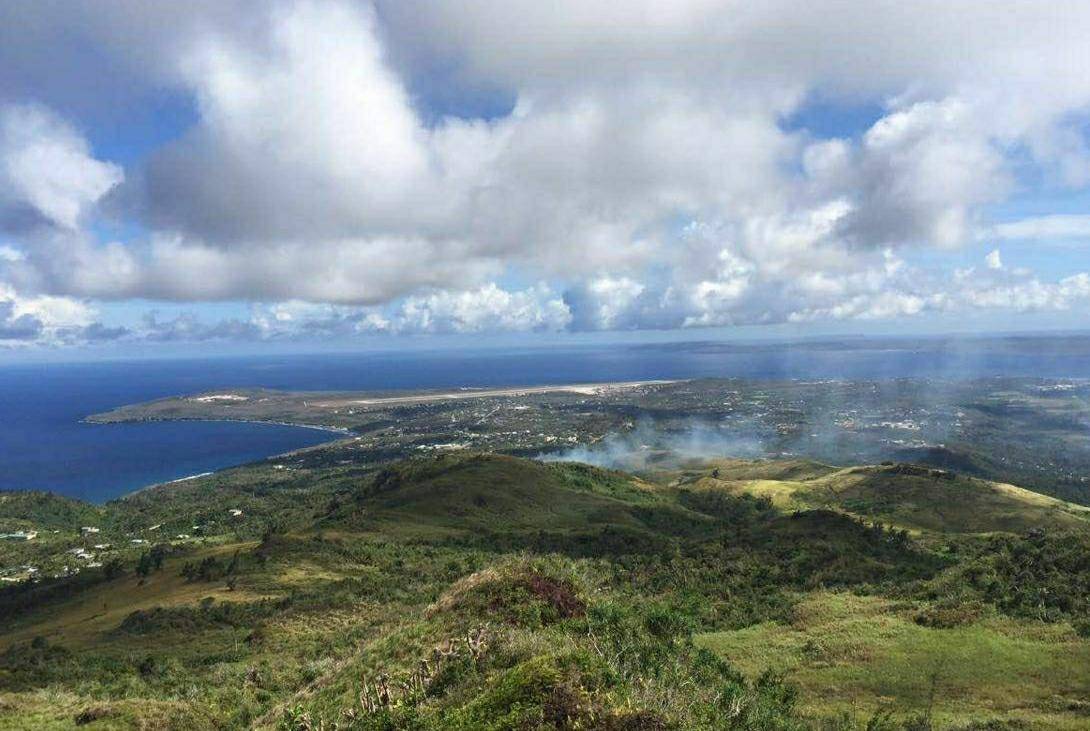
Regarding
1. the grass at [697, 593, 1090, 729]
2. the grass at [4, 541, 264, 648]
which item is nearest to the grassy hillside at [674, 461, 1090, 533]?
the grass at [697, 593, 1090, 729]

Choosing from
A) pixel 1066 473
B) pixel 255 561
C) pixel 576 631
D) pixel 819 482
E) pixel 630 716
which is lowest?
pixel 1066 473

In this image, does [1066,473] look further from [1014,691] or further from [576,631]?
[576,631]

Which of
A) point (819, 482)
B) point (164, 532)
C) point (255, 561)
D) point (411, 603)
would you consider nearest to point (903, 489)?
point (819, 482)

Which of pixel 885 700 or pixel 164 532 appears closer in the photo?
pixel 885 700

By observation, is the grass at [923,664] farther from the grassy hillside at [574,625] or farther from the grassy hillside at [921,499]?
the grassy hillside at [921,499]

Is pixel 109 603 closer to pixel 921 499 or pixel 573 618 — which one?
pixel 573 618

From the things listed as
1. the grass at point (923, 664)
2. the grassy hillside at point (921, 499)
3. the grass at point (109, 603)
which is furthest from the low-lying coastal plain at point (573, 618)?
the grassy hillside at point (921, 499)
